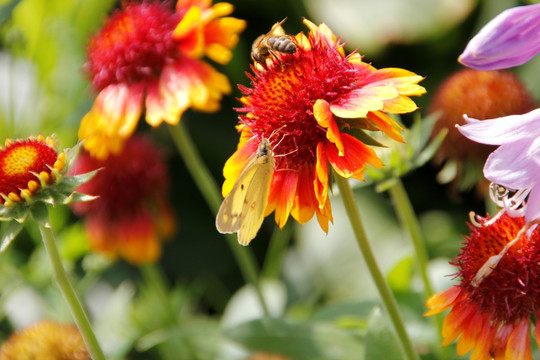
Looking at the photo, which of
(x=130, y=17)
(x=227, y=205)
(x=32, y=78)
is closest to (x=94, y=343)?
(x=227, y=205)

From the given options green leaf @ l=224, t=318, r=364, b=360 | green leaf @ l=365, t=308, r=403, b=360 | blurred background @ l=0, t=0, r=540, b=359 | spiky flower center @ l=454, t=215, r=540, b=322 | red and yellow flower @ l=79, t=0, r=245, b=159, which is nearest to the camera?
spiky flower center @ l=454, t=215, r=540, b=322

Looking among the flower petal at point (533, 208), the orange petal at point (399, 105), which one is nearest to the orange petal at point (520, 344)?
the flower petal at point (533, 208)

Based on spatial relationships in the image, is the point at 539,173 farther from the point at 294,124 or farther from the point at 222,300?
the point at 222,300

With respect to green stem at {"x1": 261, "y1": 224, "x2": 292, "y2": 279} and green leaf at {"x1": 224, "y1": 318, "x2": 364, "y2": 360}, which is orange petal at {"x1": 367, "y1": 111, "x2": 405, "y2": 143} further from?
green stem at {"x1": 261, "y1": 224, "x2": 292, "y2": 279}

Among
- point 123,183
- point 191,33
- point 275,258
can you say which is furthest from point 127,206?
point 191,33

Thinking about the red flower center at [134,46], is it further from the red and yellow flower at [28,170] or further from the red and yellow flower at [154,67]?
the red and yellow flower at [28,170]

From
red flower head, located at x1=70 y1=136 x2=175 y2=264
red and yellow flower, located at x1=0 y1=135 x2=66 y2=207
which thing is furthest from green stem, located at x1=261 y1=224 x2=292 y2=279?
red and yellow flower, located at x1=0 y1=135 x2=66 y2=207
